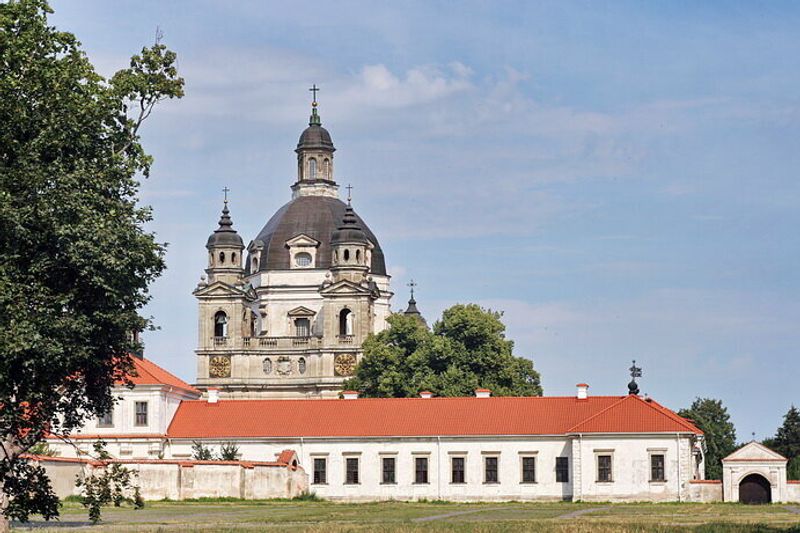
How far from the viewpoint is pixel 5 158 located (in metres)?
30.3

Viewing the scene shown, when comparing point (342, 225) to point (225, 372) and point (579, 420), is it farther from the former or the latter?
point (579, 420)

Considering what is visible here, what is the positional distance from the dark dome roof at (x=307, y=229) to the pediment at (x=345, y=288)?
5.98 metres

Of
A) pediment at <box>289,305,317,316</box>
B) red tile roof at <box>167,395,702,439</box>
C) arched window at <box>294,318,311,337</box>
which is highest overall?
pediment at <box>289,305,317,316</box>

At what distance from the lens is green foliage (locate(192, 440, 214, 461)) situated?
66.9 meters

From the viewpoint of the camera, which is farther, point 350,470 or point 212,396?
point 212,396

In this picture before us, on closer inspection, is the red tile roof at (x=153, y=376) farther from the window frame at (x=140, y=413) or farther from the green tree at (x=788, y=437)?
the green tree at (x=788, y=437)

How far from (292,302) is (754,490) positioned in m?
65.3

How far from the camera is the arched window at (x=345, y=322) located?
11894cm

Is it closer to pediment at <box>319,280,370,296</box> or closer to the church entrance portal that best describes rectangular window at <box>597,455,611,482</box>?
the church entrance portal

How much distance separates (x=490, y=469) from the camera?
66812 millimetres

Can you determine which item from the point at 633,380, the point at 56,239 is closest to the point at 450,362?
the point at 633,380

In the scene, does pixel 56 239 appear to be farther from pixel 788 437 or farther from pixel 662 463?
pixel 788 437

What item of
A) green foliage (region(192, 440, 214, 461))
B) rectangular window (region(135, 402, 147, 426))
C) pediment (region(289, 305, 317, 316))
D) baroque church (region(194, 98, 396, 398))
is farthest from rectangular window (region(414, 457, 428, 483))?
pediment (region(289, 305, 317, 316))

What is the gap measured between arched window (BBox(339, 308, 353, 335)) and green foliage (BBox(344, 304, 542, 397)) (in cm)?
2507
